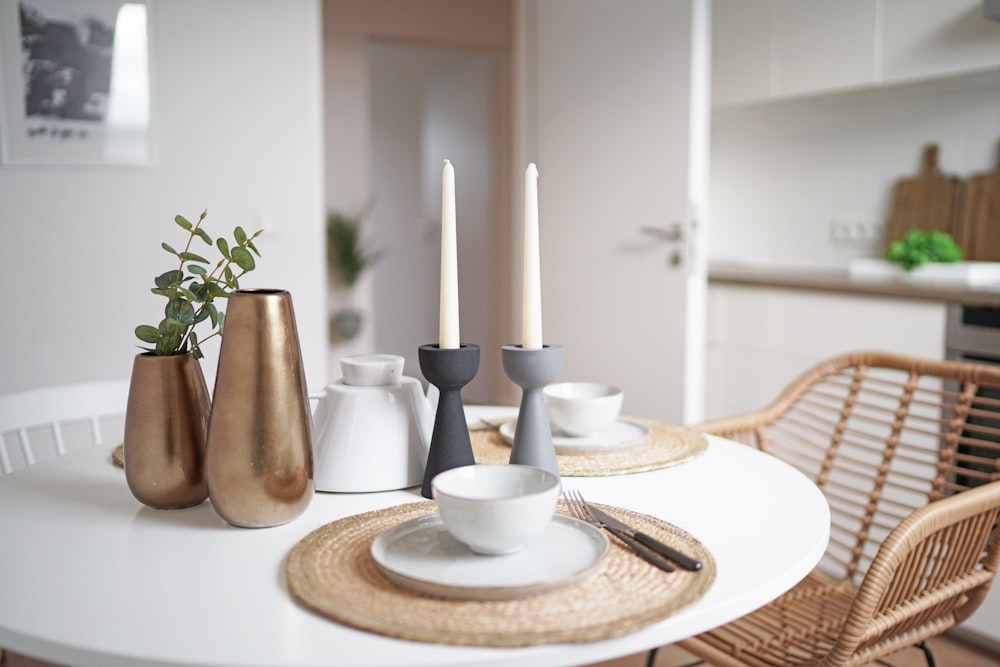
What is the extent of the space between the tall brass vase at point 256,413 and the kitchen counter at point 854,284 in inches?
81.7

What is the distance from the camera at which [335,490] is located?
1.10m

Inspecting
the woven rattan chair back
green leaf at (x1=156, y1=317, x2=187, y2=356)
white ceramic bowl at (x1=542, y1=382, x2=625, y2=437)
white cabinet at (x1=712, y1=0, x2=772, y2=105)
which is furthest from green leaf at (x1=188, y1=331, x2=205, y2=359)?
white cabinet at (x1=712, y1=0, x2=772, y2=105)

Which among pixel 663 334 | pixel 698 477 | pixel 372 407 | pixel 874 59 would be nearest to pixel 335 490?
pixel 372 407

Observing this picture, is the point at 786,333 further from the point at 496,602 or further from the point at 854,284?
the point at 496,602

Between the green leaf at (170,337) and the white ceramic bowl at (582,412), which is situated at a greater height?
the green leaf at (170,337)

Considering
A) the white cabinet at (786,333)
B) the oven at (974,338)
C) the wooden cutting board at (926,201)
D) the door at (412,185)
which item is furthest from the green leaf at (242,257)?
the door at (412,185)

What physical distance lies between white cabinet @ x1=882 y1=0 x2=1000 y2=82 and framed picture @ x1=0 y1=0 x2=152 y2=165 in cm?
249

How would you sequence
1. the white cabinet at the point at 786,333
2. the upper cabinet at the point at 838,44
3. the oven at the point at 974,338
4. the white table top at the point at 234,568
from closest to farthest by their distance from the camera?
the white table top at the point at 234,568 < the oven at the point at 974,338 < the white cabinet at the point at 786,333 < the upper cabinet at the point at 838,44

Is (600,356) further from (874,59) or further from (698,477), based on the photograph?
(698,477)

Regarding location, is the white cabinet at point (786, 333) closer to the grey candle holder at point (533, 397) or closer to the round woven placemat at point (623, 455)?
the round woven placemat at point (623, 455)

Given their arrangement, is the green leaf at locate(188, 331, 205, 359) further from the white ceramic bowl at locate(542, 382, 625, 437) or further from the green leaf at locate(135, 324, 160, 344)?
the white ceramic bowl at locate(542, 382, 625, 437)

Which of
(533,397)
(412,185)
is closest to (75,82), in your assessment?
(533,397)

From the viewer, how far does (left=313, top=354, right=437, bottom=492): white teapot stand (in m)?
1.08

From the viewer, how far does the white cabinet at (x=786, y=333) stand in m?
2.62
